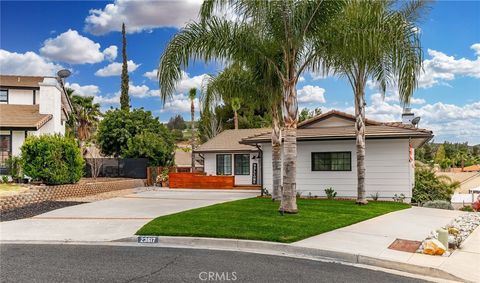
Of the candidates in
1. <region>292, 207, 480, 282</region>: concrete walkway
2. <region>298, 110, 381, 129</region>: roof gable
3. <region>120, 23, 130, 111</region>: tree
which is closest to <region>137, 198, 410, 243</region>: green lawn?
<region>292, 207, 480, 282</region>: concrete walkway

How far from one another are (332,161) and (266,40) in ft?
30.1

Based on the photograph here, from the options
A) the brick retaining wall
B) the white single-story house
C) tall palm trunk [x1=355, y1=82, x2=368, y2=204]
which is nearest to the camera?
the brick retaining wall

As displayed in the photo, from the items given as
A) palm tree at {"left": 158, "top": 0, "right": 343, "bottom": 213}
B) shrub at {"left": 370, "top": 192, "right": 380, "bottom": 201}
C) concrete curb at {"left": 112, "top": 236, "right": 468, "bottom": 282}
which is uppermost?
palm tree at {"left": 158, "top": 0, "right": 343, "bottom": 213}

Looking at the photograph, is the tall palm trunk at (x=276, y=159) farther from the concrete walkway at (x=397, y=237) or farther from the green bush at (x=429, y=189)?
the green bush at (x=429, y=189)

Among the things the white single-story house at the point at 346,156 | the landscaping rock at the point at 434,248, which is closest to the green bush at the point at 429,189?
the white single-story house at the point at 346,156

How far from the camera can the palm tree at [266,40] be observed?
39.0ft

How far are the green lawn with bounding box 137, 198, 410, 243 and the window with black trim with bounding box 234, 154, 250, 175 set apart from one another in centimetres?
1572

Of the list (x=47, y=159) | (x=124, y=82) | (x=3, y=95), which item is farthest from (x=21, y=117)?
(x=124, y=82)

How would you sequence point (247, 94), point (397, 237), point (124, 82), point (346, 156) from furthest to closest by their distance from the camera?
point (124, 82)
point (346, 156)
point (247, 94)
point (397, 237)

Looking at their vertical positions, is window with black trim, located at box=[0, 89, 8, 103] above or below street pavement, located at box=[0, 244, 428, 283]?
above

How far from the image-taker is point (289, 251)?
8.69 meters

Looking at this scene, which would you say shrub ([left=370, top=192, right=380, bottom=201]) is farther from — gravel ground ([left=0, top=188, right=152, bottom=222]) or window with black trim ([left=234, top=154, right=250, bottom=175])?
gravel ground ([left=0, top=188, right=152, bottom=222])

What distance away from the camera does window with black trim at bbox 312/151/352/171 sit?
2003 centimetres

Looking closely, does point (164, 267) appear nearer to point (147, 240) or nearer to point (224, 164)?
point (147, 240)
